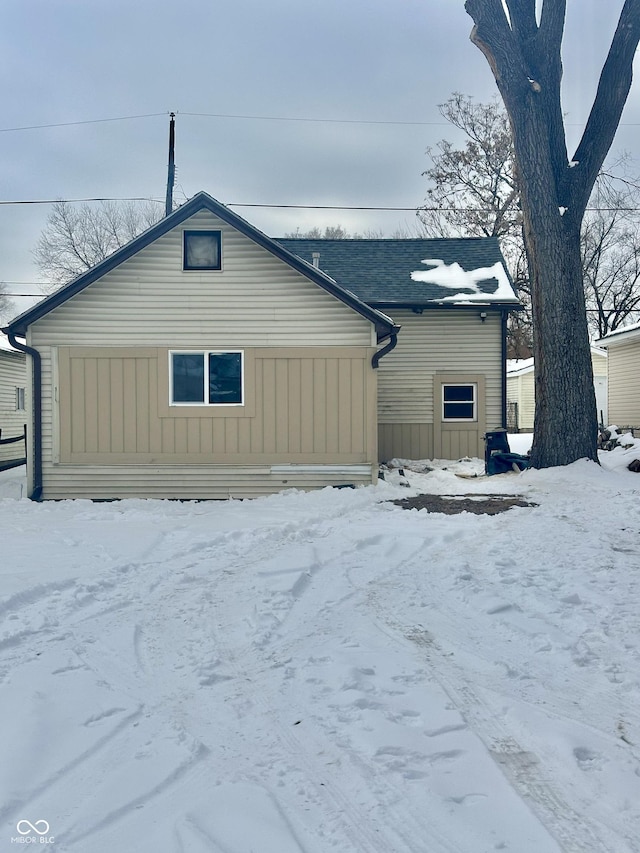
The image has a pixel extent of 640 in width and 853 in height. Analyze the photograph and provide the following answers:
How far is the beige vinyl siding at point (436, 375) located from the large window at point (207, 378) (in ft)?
21.4

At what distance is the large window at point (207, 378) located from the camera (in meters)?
12.2

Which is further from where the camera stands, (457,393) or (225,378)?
(457,393)

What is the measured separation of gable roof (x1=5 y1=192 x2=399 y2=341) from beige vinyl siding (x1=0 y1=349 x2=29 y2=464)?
32.9 ft

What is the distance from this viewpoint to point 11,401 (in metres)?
22.1

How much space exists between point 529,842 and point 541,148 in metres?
13.1

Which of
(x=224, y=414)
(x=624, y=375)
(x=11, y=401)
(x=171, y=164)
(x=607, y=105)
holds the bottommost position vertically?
(x=224, y=414)

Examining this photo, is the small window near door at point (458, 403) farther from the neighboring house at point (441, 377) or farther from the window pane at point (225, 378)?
the window pane at point (225, 378)

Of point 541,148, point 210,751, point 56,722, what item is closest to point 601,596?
point 210,751

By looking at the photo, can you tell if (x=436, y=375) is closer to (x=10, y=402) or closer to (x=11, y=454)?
(x=11, y=454)


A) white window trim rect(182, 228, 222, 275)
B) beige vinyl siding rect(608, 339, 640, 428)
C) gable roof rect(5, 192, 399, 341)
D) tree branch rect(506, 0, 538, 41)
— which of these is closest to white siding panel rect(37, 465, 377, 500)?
gable roof rect(5, 192, 399, 341)

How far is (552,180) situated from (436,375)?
6.05 m

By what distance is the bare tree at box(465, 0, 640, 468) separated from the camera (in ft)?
42.0

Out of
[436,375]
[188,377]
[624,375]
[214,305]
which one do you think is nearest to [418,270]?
[436,375]

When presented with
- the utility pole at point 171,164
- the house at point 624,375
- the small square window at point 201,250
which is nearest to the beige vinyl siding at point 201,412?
the small square window at point 201,250
